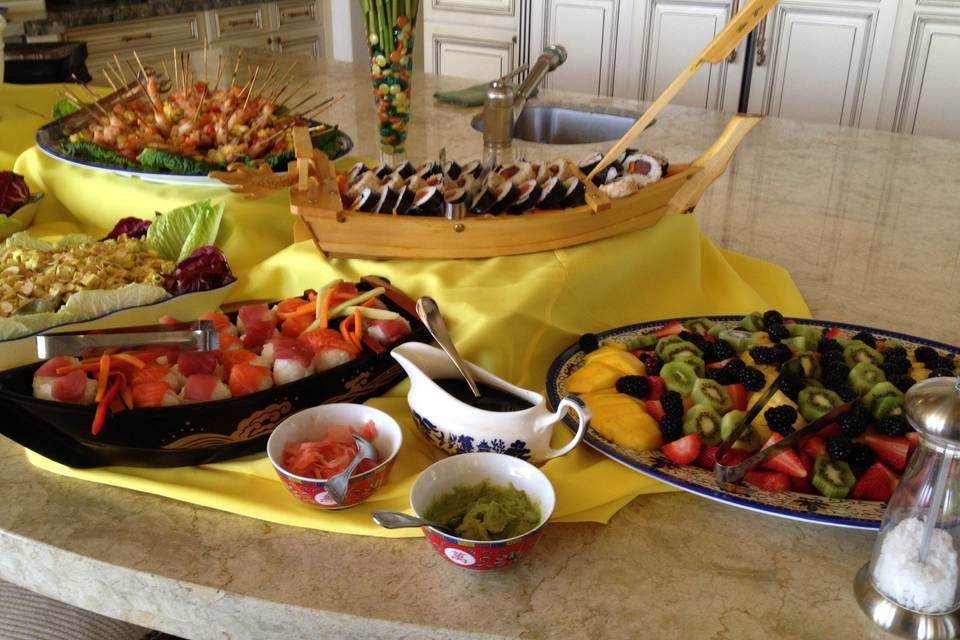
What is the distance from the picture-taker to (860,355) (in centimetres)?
104

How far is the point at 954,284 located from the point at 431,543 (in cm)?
107

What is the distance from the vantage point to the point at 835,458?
872 mm

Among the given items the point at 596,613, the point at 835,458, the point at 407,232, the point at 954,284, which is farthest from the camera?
the point at 954,284

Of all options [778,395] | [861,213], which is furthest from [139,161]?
[861,213]

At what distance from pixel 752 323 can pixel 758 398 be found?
0.64 feet

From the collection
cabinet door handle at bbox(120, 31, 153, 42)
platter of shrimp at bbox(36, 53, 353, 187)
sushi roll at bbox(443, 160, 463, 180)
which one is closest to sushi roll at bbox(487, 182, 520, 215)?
sushi roll at bbox(443, 160, 463, 180)

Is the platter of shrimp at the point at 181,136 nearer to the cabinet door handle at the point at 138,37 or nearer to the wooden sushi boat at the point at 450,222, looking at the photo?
the wooden sushi boat at the point at 450,222

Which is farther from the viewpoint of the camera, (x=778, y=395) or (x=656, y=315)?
(x=656, y=315)

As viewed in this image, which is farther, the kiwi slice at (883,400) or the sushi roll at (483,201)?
the sushi roll at (483,201)

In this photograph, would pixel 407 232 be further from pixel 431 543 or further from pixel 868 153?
pixel 868 153

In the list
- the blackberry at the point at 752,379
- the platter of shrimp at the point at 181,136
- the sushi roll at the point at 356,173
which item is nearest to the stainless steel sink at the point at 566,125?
the platter of shrimp at the point at 181,136

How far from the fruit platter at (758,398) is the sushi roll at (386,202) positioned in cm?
31

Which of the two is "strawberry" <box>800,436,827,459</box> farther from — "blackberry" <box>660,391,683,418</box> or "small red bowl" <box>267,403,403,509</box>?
"small red bowl" <box>267,403,403,509</box>

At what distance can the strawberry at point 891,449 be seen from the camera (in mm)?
871
